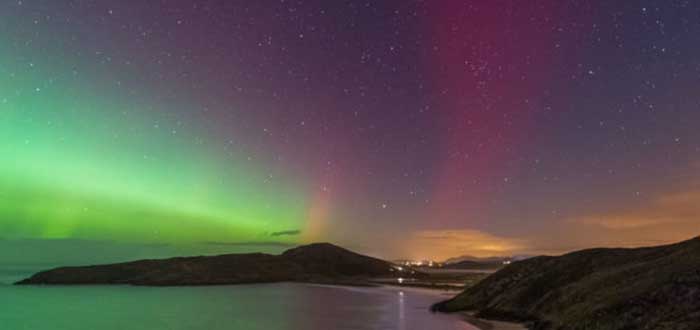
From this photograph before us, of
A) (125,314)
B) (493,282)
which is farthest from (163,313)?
(493,282)

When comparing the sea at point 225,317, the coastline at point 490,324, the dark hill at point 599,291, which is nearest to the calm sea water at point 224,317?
the sea at point 225,317

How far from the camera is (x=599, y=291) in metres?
57.8

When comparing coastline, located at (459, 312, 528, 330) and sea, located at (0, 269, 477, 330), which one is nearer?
coastline, located at (459, 312, 528, 330)

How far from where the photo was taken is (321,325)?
76.7 m

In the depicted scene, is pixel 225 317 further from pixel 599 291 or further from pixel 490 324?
pixel 599 291

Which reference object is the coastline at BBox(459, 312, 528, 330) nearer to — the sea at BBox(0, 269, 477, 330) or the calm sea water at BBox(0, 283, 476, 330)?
the sea at BBox(0, 269, 477, 330)

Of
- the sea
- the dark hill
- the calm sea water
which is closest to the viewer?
the dark hill

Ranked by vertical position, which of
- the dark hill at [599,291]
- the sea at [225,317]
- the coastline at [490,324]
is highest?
the dark hill at [599,291]

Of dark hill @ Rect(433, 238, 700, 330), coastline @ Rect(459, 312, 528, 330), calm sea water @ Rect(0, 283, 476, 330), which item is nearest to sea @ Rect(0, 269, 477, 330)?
calm sea water @ Rect(0, 283, 476, 330)

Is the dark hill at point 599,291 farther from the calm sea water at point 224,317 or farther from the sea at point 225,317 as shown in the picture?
the calm sea water at point 224,317

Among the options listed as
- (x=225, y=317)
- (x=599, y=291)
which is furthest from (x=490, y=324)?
(x=225, y=317)

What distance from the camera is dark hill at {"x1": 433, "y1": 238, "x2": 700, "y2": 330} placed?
148ft

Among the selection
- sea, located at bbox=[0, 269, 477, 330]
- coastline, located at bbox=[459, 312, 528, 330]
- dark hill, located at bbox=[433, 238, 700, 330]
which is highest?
dark hill, located at bbox=[433, 238, 700, 330]

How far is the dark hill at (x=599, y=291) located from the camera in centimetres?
4522
